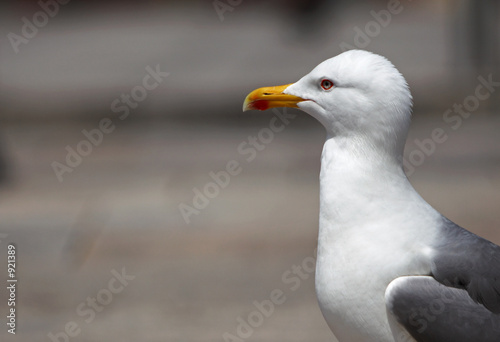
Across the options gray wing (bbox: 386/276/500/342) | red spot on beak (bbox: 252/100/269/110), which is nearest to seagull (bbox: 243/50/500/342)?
gray wing (bbox: 386/276/500/342)

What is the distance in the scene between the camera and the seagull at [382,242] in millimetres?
1981

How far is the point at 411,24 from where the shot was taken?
776cm

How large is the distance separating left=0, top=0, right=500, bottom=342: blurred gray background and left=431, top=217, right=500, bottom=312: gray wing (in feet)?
5.85

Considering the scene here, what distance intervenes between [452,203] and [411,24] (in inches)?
114

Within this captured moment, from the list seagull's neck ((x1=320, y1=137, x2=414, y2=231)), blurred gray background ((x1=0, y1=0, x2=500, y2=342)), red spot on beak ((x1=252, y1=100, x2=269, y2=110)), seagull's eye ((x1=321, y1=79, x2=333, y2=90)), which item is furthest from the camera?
blurred gray background ((x1=0, y1=0, x2=500, y2=342))

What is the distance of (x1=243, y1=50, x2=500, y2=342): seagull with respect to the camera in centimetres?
198

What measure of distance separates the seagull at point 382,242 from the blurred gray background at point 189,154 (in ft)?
5.83

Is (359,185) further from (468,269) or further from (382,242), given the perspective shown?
(468,269)

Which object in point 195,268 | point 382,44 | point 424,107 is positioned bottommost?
point 195,268

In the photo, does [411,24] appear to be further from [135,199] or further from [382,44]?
[135,199]

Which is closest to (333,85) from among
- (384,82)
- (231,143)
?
(384,82)

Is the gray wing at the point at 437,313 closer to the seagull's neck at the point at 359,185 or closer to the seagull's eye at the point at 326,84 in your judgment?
the seagull's neck at the point at 359,185

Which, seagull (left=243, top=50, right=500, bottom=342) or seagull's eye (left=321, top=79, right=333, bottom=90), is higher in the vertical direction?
seagull's eye (left=321, top=79, right=333, bottom=90)

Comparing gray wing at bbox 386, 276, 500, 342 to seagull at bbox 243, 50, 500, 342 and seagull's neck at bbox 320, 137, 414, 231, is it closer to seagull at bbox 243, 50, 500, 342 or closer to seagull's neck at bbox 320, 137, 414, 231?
seagull at bbox 243, 50, 500, 342
